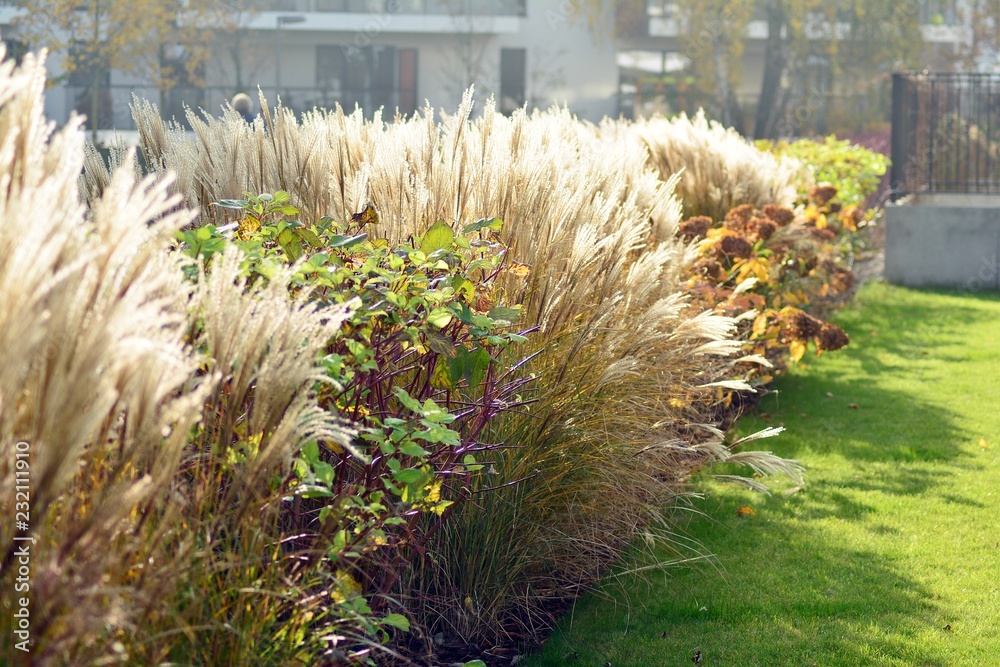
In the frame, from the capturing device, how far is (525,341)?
3.70 m

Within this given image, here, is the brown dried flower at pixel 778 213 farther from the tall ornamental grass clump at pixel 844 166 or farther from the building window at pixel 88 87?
the building window at pixel 88 87

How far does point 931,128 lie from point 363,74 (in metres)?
28.4

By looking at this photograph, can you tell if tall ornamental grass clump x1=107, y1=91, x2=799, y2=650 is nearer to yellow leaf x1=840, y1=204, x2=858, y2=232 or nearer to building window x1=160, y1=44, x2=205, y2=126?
yellow leaf x1=840, y1=204, x2=858, y2=232

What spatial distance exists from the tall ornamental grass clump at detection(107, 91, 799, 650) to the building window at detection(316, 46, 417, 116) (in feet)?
114

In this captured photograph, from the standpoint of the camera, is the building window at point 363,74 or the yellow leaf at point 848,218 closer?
the yellow leaf at point 848,218

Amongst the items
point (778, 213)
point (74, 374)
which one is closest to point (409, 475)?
point (74, 374)

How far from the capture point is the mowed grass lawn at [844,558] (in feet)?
11.6

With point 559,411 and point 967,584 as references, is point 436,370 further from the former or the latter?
point 967,584

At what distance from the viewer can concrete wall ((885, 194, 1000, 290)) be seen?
37.6ft

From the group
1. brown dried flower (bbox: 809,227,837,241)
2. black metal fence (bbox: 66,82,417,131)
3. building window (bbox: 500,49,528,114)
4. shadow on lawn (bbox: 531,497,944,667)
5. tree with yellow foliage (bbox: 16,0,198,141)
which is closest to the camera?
shadow on lawn (bbox: 531,497,944,667)

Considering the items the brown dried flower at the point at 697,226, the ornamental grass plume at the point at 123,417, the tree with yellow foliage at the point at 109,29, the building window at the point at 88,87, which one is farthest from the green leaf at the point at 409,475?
the building window at the point at 88,87

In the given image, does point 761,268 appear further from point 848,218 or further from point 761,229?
point 848,218

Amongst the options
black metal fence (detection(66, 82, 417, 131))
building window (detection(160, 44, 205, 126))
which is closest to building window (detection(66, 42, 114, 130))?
black metal fence (detection(66, 82, 417, 131))

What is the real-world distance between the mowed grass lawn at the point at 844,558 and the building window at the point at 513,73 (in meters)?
32.6
